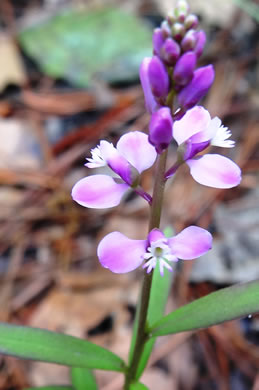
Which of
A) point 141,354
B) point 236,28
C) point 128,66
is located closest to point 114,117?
point 128,66

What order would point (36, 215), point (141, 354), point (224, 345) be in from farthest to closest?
point (36, 215) < point (224, 345) < point (141, 354)

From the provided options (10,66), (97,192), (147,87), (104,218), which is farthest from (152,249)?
(10,66)

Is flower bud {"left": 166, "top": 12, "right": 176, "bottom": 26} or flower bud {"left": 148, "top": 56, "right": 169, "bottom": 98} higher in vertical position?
flower bud {"left": 166, "top": 12, "right": 176, "bottom": 26}

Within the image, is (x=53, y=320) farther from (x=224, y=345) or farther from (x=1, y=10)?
(x=1, y=10)

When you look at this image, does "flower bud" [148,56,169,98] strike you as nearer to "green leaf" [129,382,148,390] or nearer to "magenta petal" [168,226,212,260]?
"magenta petal" [168,226,212,260]

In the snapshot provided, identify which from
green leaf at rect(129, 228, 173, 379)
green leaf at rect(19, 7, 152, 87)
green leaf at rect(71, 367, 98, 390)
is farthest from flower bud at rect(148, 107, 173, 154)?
green leaf at rect(19, 7, 152, 87)

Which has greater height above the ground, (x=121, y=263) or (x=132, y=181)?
(x=132, y=181)

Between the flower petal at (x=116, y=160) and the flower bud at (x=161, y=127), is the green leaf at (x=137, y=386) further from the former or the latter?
the flower bud at (x=161, y=127)

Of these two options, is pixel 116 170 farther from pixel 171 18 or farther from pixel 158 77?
pixel 171 18
